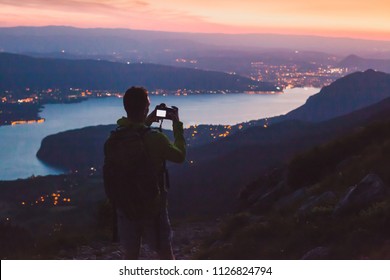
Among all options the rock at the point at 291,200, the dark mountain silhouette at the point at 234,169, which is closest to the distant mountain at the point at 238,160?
the dark mountain silhouette at the point at 234,169

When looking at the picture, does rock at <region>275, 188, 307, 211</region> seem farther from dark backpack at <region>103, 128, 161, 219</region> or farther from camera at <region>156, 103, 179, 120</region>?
dark backpack at <region>103, 128, 161, 219</region>

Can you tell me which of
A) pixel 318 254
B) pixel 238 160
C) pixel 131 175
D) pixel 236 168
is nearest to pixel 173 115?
pixel 131 175

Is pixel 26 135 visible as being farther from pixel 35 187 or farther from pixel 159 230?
pixel 159 230

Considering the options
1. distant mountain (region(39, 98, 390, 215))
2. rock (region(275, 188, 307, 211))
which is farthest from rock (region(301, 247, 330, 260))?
distant mountain (region(39, 98, 390, 215))

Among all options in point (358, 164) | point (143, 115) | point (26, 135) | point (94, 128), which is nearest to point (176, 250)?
point (358, 164)

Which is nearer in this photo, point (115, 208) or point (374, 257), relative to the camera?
point (115, 208)
